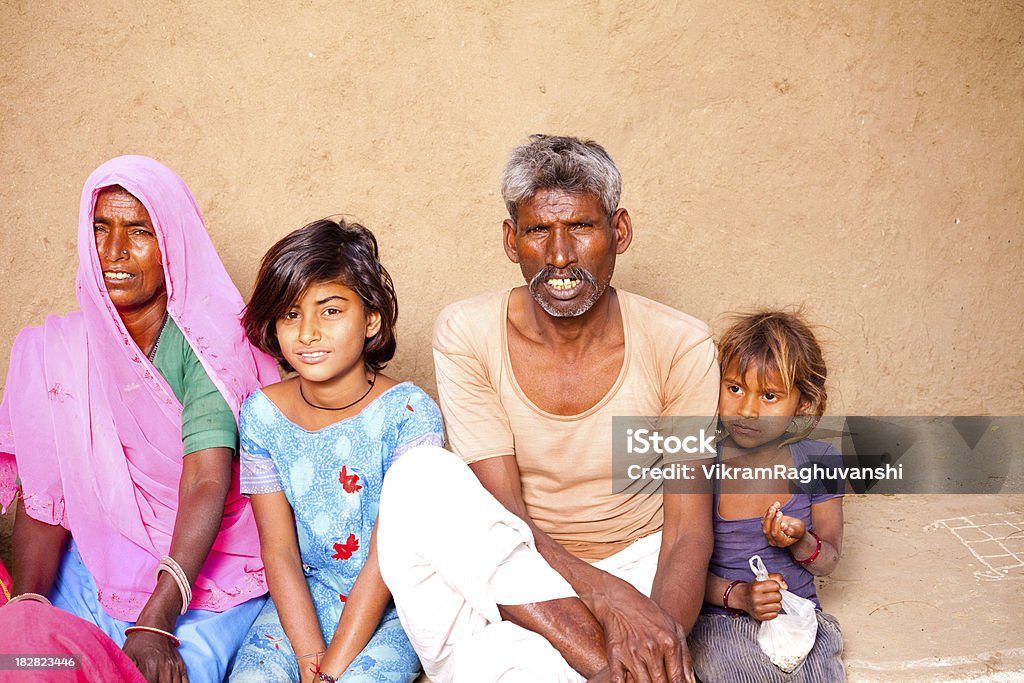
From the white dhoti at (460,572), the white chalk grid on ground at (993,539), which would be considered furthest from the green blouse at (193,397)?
the white chalk grid on ground at (993,539)

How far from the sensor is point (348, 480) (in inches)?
120

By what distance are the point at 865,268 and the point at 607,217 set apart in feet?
6.40

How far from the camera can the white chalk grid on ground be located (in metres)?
3.70

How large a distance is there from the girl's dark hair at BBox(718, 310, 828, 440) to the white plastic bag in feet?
1.90

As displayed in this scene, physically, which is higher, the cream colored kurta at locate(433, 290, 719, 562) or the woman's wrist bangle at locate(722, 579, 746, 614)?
the cream colored kurta at locate(433, 290, 719, 562)

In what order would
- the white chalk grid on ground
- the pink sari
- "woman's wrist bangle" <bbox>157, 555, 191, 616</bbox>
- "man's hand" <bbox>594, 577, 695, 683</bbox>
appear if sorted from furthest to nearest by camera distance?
the white chalk grid on ground → "woman's wrist bangle" <bbox>157, 555, 191, 616</bbox> → "man's hand" <bbox>594, 577, 695, 683</bbox> → the pink sari

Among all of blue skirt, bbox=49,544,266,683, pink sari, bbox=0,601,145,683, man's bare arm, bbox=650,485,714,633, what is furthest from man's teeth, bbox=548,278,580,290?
pink sari, bbox=0,601,145,683

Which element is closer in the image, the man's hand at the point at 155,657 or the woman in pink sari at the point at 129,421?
the man's hand at the point at 155,657

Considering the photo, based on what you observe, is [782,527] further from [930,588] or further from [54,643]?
[54,643]

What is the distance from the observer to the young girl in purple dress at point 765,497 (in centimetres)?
293

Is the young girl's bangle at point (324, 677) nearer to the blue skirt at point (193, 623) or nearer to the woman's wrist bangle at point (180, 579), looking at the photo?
the blue skirt at point (193, 623)

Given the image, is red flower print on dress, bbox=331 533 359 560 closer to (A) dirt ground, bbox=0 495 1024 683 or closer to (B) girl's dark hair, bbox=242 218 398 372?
(B) girl's dark hair, bbox=242 218 398 372

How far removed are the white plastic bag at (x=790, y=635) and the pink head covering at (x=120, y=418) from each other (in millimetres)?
1510

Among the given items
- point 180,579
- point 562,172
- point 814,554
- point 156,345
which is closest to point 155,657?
point 180,579
